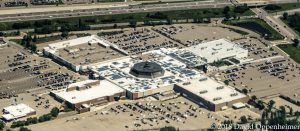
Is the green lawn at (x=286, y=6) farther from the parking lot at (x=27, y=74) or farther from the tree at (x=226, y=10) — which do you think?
the parking lot at (x=27, y=74)

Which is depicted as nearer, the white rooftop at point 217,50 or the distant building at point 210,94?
the distant building at point 210,94

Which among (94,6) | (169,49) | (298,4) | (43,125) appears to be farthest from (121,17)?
(43,125)

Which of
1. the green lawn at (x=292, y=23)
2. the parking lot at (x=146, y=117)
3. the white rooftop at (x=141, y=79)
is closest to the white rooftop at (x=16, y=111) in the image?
the parking lot at (x=146, y=117)

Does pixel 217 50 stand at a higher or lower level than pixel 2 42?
higher

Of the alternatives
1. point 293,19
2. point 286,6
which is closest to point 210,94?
point 293,19

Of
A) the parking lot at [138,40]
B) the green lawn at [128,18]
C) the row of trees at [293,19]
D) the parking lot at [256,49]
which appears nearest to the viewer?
the parking lot at [256,49]

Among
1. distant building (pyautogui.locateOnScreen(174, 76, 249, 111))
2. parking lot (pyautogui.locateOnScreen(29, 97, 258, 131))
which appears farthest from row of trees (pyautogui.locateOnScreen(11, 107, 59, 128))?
distant building (pyautogui.locateOnScreen(174, 76, 249, 111))

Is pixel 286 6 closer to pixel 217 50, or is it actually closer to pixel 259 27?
pixel 259 27
